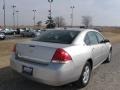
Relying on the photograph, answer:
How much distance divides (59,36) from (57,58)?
1.32m

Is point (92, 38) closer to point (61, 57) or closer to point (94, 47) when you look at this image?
point (94, 47)

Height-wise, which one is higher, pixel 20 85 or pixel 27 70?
pixel 27 70

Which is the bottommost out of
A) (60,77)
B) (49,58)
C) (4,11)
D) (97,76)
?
(97,76)

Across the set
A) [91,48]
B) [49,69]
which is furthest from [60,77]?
[91,48]

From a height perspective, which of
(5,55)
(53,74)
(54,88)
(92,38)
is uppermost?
(92,38)

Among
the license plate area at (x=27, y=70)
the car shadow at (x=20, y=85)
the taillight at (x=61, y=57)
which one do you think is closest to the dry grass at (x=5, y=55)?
the car shadow at (x=20, y=85)

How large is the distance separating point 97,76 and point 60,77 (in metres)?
2.58

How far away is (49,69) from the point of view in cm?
503

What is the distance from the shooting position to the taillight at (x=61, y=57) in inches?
202

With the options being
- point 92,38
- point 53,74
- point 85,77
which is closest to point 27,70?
point 53,74

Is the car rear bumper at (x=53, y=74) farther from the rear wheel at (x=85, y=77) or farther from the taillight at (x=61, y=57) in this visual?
the rear wheel at (x=85, y=77)

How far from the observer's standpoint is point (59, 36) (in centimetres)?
634

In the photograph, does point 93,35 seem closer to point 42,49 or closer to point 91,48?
point 91,48

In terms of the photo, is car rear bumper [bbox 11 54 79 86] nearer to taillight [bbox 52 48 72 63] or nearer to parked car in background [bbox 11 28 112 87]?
parked car in background [bbox 11 28 112 87]
